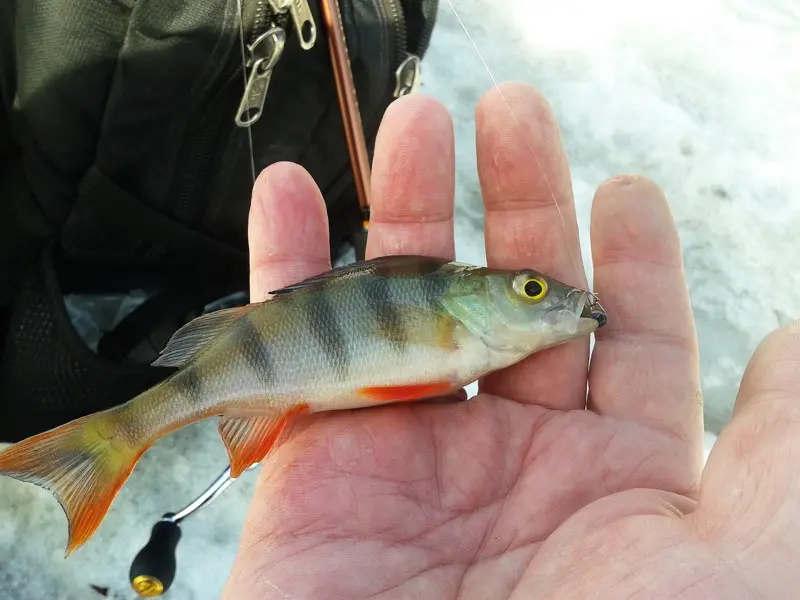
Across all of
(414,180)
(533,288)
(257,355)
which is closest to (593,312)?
(533,288)

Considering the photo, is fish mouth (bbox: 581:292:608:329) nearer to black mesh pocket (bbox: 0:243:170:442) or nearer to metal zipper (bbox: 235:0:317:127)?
metal zipper (bbox: 235:0:317:127)

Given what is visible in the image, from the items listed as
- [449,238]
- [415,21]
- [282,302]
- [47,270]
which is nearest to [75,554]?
[47,270]

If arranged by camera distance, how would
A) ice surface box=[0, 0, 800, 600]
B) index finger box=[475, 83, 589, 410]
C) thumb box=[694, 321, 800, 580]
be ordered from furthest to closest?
ice surface box=[0, 0, 800, 600] → index finger box=[475, 83, 589, 410] → thumb box=[694, 321, 800, 580]

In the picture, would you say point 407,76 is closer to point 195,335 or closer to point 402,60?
point 402,60

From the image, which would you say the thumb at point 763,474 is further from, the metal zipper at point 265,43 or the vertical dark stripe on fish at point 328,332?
the metal zipper at point 265,43

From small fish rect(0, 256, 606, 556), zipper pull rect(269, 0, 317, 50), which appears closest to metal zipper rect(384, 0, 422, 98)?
zipper pull rect(269, 0, 317, 50)

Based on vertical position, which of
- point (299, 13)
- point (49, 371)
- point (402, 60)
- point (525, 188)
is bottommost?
point (49, 371)

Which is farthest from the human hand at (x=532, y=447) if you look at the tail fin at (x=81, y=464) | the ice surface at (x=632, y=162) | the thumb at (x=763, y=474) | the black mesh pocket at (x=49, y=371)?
the ice surface at (x=632, y=162)
